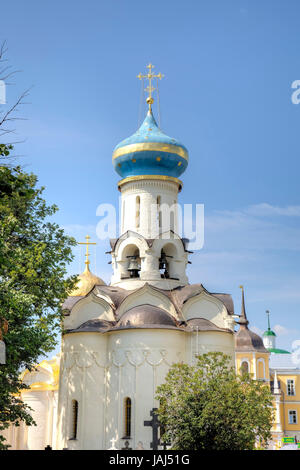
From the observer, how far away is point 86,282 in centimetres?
2572

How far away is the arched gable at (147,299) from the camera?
22234 mm

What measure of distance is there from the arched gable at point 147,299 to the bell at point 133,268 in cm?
179

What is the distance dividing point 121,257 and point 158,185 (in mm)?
3364

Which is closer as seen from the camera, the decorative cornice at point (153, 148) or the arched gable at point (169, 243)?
the arched gable at point (169, 243)

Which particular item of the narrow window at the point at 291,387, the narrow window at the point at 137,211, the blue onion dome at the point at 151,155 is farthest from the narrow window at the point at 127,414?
the narrow window at the point at 291,387

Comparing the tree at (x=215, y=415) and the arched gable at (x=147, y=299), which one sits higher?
the arched gable at (x=147, y=299)

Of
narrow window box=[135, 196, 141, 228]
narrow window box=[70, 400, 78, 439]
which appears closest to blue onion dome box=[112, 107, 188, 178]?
narrow window box=[135, 196, 141, 228]

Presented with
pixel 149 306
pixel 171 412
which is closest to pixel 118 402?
pixel 149 306

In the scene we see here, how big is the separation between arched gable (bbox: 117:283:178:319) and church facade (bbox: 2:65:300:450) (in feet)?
0.12

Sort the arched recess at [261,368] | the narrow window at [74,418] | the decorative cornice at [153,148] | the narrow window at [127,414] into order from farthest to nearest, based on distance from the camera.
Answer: the arched recess at [261,368] → the decorative cornice at [153,148] → the narrow window at [74,418] → the narrow window at [127,414]

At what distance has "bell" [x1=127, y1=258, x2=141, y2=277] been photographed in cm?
2395

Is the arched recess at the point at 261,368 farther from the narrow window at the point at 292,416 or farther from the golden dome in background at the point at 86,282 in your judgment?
the golden dome in background at the point at 86,282

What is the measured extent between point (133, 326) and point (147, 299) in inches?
81.3

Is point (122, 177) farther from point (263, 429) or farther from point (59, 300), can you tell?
point (263, 429)
